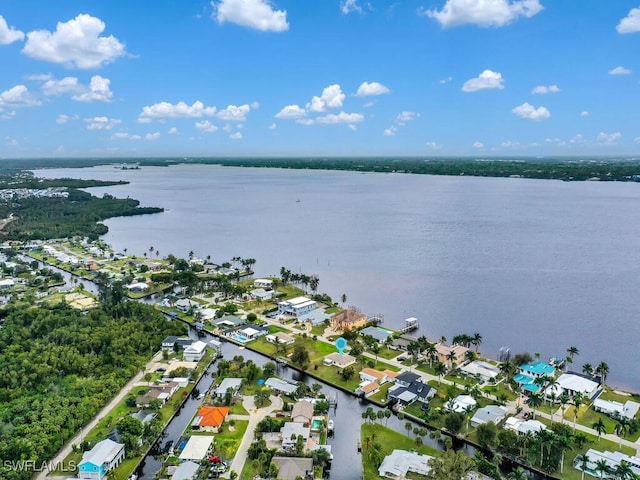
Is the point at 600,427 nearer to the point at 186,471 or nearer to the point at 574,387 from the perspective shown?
the point at 574,387

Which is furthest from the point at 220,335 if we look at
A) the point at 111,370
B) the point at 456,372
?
the point at 456,372

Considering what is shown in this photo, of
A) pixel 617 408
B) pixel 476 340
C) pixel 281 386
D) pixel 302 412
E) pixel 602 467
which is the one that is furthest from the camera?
pixel 476 340

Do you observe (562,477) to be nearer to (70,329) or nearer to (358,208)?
(70,329)

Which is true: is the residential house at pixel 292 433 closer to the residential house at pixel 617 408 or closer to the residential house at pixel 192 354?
the residential house at pixel 192 354

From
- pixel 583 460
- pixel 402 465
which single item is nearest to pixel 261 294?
pixel 402 465

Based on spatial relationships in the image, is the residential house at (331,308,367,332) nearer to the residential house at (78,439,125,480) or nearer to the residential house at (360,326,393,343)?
the residential house at (360,326,393,343)

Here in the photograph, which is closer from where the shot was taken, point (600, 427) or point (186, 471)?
Answer: point (186, 471)

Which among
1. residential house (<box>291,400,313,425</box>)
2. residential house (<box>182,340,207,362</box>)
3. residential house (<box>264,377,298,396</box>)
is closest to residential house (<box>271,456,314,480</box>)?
residential house (<box>291,400,313,425</box>)
